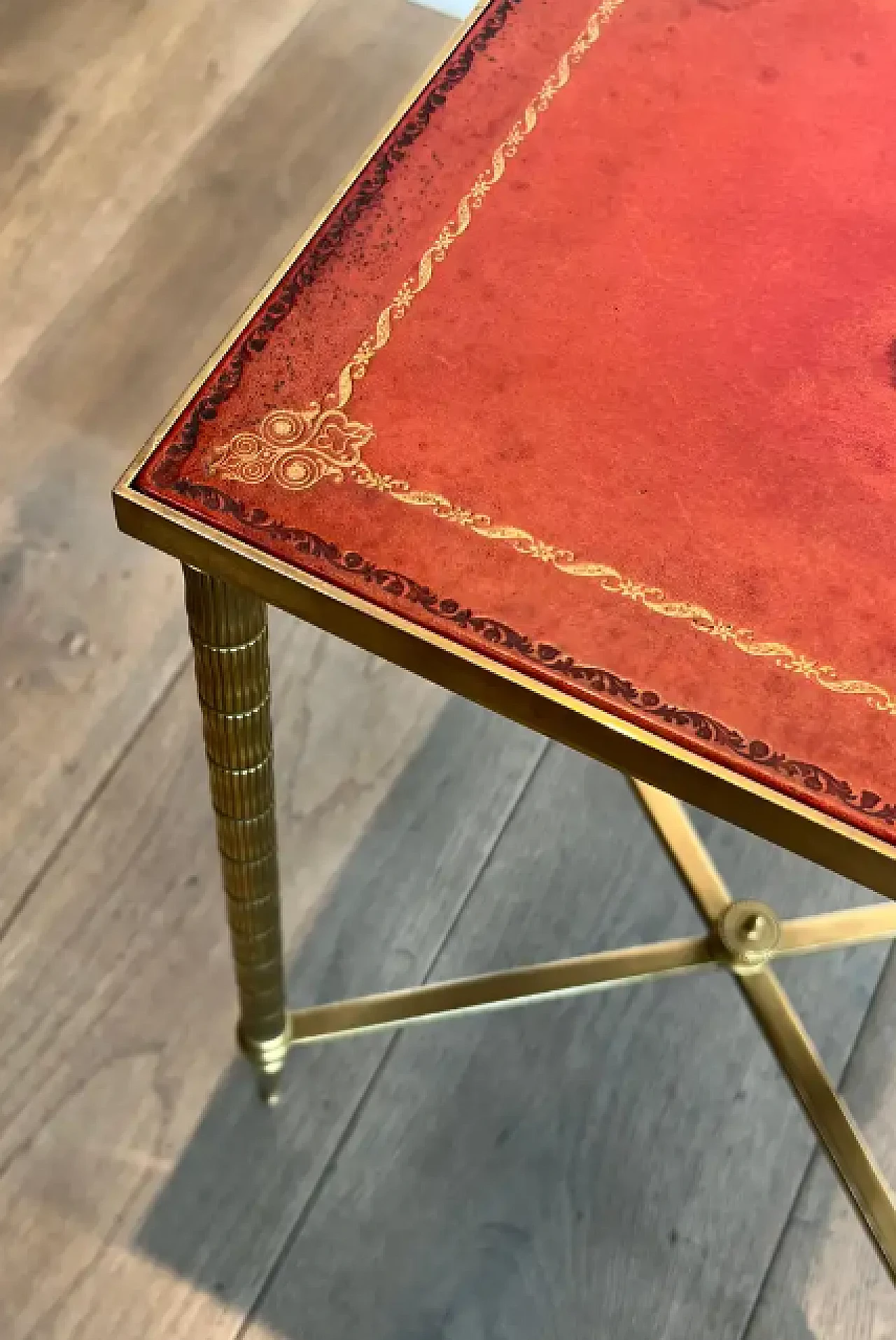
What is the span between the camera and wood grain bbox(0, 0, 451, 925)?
0.99 metres

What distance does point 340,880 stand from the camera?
3.10 feet

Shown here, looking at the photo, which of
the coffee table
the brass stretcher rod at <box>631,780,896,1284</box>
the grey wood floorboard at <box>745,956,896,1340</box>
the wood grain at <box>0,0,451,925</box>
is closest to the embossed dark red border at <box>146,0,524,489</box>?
the coffee table

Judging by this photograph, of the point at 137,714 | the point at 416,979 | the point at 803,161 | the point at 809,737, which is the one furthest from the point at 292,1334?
the point at 803,161

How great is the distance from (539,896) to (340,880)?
5.7 inches

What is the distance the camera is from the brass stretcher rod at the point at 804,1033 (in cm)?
75

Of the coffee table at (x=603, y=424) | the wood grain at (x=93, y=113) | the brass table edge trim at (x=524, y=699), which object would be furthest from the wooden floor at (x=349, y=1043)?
the brass table edge trim at (x=524, y=699)

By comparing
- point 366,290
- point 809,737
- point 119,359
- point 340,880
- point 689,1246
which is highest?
point 366,290

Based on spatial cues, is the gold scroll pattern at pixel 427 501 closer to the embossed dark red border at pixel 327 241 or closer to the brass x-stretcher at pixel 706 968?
the embossed dark red border at pixel 327 241

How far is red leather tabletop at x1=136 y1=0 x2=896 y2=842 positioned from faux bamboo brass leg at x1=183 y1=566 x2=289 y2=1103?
0.18 feet

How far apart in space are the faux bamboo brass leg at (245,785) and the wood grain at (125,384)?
234mm

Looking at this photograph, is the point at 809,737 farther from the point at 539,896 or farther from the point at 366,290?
the point at 539,896

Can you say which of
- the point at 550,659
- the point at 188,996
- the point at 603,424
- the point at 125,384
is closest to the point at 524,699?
the point at 550,659

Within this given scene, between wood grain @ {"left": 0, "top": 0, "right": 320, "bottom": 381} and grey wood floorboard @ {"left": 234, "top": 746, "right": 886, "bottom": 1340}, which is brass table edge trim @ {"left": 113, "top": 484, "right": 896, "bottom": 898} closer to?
grey wood floorboard @ {"left": 234, "top": 746, "right": 886, "bottom": 1340}

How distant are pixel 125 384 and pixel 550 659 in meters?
0.82
